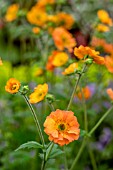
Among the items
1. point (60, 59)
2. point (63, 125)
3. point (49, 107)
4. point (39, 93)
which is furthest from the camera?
point (49, 107)

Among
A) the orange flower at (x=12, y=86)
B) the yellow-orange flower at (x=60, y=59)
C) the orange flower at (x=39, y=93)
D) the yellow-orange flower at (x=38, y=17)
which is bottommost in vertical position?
the orange flower at (x=39, y=93)

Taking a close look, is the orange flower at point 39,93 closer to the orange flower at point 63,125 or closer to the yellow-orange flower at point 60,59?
the orange flower at point 63,125

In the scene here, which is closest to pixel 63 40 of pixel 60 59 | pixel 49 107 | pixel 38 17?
pixel 60 59

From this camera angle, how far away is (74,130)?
4.57ft

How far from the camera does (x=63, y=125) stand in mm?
1411

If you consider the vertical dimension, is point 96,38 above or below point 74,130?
above

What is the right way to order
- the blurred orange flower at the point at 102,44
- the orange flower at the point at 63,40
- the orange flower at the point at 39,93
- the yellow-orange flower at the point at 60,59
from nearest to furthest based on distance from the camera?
the orange flower at the point at 39,93, the yellow-orange flower at the point at 60,59, the orange flower at the point at 63,40, the blurred orange flower at the point at 102,44

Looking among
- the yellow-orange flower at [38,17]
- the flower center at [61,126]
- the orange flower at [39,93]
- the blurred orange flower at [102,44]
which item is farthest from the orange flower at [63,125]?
the yellow-orange flower at [38,17]

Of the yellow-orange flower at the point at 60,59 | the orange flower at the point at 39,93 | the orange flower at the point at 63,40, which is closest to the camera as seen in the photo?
the orange flower at the point at 39,93

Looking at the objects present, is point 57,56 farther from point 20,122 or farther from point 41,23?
point 20,122

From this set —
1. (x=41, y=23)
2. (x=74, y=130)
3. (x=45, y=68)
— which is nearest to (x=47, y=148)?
(x=74, y=130)

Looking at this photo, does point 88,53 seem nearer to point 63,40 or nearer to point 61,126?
point 61,126

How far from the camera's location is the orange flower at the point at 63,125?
1366 mm

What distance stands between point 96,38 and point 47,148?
3.69 ft
